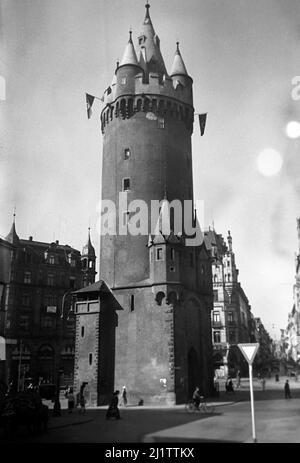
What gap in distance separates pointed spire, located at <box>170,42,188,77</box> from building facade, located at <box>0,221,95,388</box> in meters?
34.4

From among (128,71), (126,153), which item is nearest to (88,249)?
(126,153)

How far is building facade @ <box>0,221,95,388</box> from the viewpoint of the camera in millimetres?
67500

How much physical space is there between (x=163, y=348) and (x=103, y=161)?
2029 centimetres

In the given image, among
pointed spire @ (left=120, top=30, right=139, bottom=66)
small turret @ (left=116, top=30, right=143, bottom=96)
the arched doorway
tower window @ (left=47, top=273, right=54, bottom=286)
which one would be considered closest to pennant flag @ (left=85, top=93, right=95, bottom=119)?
small turret @ (left=116, top=30, right=143, bottom=96)

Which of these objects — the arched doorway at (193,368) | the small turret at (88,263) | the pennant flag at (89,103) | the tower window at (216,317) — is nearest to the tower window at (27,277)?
the small turret at (88,263)

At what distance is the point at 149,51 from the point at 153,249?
23443 millimetres

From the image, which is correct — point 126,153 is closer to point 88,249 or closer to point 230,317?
point 88,249

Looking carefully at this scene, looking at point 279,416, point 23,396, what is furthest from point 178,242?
point 23,396

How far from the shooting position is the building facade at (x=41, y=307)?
221ft

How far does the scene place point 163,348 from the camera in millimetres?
36812

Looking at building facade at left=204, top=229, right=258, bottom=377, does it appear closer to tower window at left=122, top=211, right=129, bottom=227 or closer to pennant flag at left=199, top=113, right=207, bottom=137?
pennant flag at left=199, top=113, right=207, bottom=137

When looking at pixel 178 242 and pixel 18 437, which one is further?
pixel 178 242
